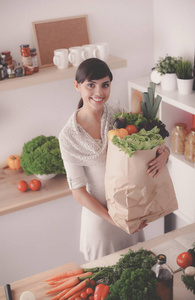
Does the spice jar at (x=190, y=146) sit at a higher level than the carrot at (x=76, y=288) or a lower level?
higher

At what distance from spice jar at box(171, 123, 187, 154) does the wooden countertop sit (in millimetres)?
735

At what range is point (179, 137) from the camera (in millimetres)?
2229

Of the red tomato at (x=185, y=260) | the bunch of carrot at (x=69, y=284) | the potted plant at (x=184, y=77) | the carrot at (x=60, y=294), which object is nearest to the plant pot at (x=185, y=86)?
the potted plant at (x=184, y=77)

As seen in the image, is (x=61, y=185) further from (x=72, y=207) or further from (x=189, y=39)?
(x=189, y=39)

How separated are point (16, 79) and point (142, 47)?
1.02 meters

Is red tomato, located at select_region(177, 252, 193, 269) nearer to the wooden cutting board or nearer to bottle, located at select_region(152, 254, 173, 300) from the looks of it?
bottle, located at select_region(152, 254, 173, 300)

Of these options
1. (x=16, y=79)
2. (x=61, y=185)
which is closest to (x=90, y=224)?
(x=61, y=185)

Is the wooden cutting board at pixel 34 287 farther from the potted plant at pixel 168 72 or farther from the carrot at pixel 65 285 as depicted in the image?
the potted plant at pixel 168 72

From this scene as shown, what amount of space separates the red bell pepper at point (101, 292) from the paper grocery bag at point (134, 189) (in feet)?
0.78

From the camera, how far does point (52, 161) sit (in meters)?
2.22

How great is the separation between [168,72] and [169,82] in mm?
63

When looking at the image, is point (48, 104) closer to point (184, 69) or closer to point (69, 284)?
point (184, 69)

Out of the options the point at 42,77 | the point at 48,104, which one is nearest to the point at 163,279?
the point at 42,77

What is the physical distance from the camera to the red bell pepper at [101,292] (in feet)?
4.19
